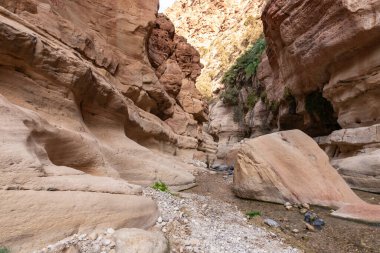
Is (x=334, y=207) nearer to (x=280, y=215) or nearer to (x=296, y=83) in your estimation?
(x=280, y=215)

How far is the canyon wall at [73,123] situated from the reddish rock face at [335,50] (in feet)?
24.0

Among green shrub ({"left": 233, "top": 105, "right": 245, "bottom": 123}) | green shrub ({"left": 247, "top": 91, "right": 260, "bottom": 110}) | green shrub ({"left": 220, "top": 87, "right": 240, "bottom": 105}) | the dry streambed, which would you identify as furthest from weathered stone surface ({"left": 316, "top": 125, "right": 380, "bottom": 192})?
green shrub ({"left": 220, "top": 87, "right": 240, "bottom": 105})

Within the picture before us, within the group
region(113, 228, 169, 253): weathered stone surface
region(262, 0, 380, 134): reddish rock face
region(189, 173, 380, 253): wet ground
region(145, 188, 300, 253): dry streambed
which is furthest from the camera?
region(262, 0, 380, 134): reddish rock face

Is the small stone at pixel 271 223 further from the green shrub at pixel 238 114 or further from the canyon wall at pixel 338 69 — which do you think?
the green shrub at pixel 238 114

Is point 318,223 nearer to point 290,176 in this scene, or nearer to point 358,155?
point 290,176

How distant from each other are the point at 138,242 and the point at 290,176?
5342 mm

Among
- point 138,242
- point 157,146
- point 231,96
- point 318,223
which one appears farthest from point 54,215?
point 231,96

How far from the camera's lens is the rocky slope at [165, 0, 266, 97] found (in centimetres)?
4194

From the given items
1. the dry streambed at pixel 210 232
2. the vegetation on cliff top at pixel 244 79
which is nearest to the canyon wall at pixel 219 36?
the vegetation on cliff top at pixel 244 79

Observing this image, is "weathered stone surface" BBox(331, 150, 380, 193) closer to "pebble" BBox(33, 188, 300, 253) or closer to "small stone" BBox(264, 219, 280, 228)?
"small stone" BBox(264, 219, 280, 228)

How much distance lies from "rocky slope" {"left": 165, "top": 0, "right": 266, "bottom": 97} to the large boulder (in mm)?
30746

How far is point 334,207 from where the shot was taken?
20.9 ft

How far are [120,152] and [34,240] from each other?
539 cm

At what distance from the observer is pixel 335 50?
408 inches
